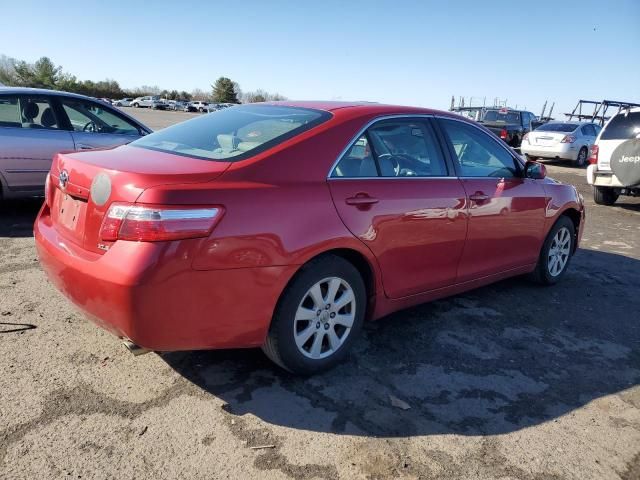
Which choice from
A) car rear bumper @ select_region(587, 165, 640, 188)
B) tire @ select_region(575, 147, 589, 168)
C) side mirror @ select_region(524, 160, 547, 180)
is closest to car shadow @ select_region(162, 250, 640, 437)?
side mirror @ select_region(524, 160, 547, 180)

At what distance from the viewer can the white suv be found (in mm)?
8590

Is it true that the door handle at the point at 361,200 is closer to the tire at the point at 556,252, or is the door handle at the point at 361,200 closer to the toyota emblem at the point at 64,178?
the toyota emblem at the point at 64,178

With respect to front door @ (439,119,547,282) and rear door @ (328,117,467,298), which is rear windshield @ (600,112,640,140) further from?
rear door @ (328,117,467,298)

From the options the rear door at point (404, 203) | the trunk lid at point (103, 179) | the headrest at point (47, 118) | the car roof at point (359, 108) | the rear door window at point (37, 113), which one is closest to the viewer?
the trunk lid at point (103, 179)

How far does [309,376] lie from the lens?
122 inches

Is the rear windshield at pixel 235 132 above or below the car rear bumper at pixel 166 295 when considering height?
above

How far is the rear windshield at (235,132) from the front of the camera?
9.69ft

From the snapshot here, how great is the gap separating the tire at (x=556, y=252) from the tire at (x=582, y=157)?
1376 centimetres

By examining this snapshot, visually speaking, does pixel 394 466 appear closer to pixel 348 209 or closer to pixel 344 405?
pixel 344 405

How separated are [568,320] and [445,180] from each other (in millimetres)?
1692

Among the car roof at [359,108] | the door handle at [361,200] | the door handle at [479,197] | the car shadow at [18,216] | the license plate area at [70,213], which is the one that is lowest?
the car shadow at [18,216]

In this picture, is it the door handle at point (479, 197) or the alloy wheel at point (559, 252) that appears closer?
the door handle at point (479, 197)

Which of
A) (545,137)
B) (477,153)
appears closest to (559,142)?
(545,137)

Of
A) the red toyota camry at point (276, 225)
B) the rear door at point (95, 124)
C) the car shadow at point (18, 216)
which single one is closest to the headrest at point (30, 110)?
the rear door at point (95, 124)
